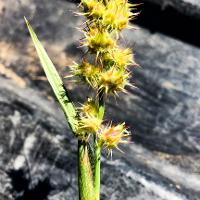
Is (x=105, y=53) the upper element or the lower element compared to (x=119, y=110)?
upper

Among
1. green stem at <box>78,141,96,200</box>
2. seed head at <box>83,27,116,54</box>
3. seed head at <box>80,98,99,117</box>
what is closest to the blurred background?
green stem at <box>78,141,96,200</box>

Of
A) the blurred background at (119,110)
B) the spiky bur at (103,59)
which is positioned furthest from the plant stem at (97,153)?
the blurred background at (119,110)

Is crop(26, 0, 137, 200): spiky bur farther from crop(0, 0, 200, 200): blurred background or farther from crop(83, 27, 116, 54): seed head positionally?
crop(0, 0, 200, 200): blurred background

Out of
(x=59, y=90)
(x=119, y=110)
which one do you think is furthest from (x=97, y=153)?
(x=119, y=110)

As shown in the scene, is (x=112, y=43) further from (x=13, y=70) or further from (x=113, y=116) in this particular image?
(x=13, y=70)

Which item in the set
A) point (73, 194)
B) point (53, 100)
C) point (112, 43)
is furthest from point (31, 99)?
point (112, 43)

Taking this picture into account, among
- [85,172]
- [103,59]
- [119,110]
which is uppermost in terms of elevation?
[103,59]

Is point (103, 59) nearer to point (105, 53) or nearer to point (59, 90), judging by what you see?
point (105, 53)
